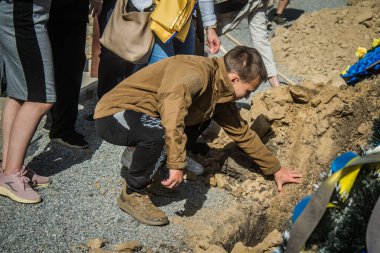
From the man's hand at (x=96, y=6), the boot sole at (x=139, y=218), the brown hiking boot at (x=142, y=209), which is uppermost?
the man's hand at (x=96, y=6)

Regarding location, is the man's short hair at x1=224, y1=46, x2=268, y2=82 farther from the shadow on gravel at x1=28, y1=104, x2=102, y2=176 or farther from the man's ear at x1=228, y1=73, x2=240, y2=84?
the shadow on gravel at x1=28, y1=104, x2=102, y2=176

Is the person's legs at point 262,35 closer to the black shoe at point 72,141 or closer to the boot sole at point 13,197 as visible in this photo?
the black shoe at point 72,141

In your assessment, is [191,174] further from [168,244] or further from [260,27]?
[260,27]

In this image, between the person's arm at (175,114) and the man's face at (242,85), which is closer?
the person's arm at (175,114)

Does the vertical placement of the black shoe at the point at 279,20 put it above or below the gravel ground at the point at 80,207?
below

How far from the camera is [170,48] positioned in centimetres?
297

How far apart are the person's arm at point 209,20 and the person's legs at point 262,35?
0.90m

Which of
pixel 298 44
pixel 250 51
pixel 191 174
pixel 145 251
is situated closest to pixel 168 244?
pixel 145 251

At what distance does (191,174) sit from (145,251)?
0.83 m

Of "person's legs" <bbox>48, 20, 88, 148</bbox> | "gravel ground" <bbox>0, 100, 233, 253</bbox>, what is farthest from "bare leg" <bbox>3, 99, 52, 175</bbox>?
"person's legs" <bbox>48, 20, 88, 148</bbox>

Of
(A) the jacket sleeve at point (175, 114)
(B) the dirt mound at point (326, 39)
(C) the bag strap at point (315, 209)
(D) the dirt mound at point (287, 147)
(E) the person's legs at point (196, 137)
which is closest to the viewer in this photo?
(C) the bag strap at point (315, 209)

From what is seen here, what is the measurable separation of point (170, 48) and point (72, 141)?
3.29 ft

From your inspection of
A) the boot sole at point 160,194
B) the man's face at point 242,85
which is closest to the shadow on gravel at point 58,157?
the boot sole at point 160,194

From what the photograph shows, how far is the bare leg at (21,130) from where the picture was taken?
100 inches
